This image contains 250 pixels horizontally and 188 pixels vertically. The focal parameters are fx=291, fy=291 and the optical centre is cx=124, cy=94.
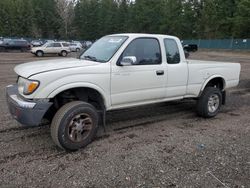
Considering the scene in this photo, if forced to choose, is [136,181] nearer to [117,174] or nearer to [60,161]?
[117,174]

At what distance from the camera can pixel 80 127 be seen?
15.5 feet

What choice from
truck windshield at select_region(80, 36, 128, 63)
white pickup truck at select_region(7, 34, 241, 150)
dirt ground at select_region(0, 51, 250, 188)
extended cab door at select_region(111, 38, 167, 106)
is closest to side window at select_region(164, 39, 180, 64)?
white pickup truck at select_region(7, 34, 241, 150)

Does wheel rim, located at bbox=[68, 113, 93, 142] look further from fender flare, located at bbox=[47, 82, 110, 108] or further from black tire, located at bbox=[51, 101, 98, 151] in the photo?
fender flare, located at bbox=[47, 82, 110, 108]

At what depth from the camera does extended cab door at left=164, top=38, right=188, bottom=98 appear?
230 inches

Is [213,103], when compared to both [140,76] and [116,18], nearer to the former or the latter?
[140,76]

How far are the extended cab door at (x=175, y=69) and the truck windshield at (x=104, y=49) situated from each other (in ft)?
3.51

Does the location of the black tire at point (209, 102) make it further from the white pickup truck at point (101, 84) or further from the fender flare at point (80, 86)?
the fender flare at point (80, 86)

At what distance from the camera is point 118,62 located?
5.05 metres

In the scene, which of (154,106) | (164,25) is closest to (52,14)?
(164,25)

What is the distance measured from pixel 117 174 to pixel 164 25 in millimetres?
72485

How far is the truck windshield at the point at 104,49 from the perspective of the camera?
5.20 m

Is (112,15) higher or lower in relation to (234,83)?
higher

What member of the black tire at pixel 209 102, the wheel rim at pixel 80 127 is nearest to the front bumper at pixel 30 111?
the wheel rim at pixel 80 127

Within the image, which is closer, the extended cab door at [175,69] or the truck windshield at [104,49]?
the truck windshield at [104,49]
